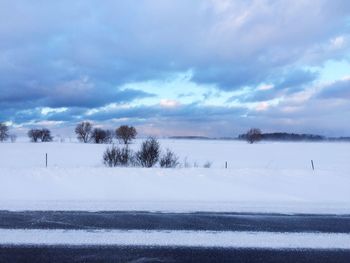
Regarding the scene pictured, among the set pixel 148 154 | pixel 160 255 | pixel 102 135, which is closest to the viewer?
pixel 160 255

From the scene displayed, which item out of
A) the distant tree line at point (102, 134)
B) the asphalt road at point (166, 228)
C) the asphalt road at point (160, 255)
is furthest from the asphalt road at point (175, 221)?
the distant tree line at point (102, 134)

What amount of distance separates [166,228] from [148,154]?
16.8 m

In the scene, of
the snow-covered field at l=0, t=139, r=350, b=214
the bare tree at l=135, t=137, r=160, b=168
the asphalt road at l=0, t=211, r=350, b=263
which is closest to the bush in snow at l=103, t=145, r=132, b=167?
the bare tree at l=135, t=137, r=160, b=168

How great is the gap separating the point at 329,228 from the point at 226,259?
3081mm

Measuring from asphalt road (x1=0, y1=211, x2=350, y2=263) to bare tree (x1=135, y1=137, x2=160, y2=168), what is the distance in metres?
15.1

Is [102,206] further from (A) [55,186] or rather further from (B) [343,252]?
(B) [343,252]

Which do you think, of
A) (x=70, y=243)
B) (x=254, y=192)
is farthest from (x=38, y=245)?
(x=254, y=192)

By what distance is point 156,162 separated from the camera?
2444cm

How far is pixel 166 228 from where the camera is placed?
7559mm

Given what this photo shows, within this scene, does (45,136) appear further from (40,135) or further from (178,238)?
(178,238)

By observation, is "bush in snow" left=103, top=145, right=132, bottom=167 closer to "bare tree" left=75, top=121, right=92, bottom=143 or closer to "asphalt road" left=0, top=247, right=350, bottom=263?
"asphalt road" left=0, top=247, right=350, bottom=263

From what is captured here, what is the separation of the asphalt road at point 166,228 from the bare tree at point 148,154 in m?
15.1

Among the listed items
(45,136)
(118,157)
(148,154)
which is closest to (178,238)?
(148,154)

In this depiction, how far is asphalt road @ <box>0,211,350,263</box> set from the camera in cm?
567
